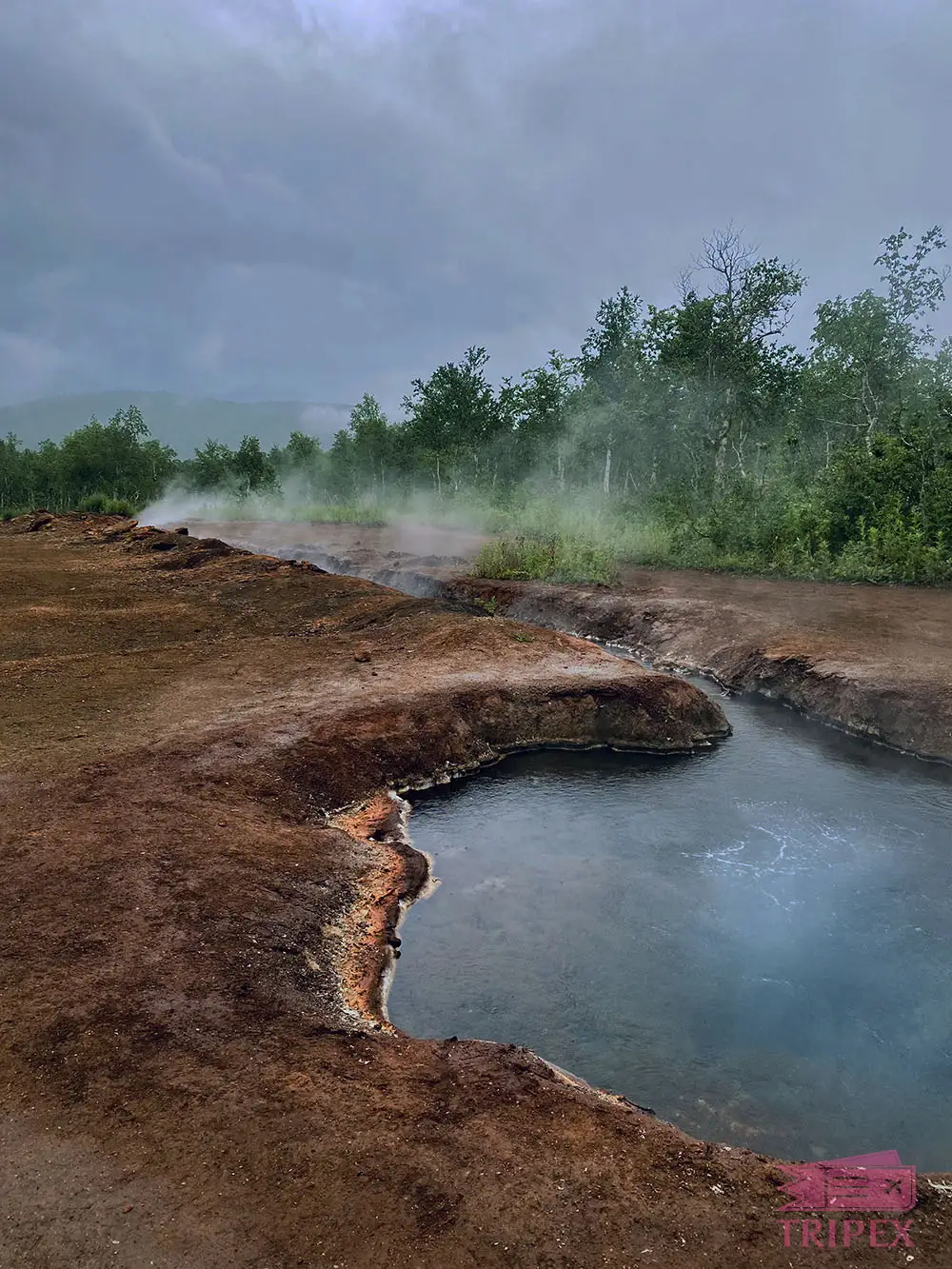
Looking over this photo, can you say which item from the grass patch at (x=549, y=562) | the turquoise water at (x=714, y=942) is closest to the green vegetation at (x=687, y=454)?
the grass patch at (x=549, y=562)

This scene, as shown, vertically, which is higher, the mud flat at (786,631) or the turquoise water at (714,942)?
the mud flat at (786,631)

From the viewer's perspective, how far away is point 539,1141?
12.9 ft

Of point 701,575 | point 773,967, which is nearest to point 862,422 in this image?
point 701,575

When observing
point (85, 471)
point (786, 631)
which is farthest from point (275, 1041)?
point (85, 471)

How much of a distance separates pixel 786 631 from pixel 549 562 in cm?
826

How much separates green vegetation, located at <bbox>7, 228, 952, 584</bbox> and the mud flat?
1436 millimetres

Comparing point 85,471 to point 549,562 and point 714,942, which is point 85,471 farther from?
point 714,942

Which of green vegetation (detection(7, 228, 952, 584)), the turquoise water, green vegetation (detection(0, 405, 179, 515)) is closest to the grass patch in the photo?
green vegetation (detection(7, 228, 952, 584))

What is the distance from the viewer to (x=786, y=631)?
48.5 ft

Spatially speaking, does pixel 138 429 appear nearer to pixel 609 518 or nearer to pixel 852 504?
pixel 609 518

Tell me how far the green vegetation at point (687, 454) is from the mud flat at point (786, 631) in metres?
1.44

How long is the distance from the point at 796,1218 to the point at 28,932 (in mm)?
4857

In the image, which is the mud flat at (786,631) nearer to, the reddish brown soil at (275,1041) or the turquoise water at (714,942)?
the turquoise water at (714,942)

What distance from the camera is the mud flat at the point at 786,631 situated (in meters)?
11.4
